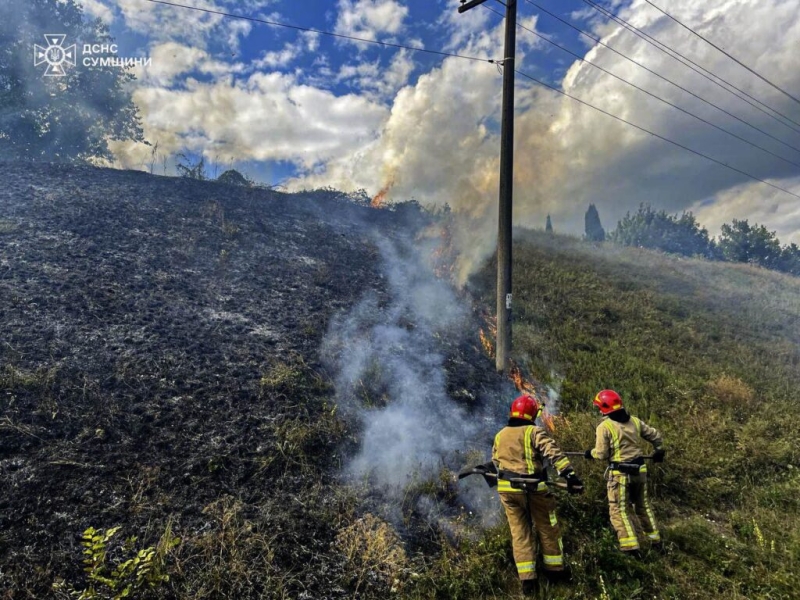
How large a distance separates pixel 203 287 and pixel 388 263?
21.2ft

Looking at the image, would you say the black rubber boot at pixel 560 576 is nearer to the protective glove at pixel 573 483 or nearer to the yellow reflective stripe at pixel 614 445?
the protective glove at pixel 573 483

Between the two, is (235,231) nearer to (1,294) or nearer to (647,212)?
(1,294)

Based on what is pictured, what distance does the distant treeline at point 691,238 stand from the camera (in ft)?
202

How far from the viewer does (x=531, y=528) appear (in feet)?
15.3

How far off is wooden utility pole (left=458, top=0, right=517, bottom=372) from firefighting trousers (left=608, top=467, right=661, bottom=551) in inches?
159

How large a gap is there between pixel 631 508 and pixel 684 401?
491 centimetres

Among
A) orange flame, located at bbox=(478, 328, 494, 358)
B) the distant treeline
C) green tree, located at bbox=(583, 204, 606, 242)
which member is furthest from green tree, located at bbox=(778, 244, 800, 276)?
orange flame, located at bbox=(478, 328, 494, 358)

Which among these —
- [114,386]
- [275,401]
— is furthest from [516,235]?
[114,386]

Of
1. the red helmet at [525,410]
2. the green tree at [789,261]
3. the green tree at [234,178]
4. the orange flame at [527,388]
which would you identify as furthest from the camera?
the green tree at [789,261]

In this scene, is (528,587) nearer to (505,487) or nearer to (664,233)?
(505,487)

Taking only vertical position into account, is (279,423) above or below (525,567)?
above

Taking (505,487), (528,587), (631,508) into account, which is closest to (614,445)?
(631,508)

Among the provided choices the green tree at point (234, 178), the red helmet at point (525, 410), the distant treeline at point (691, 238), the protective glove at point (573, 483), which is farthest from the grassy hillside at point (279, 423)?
the distant treeline at point (691, 238)

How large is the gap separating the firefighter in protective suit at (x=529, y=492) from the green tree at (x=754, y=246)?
246 ft
